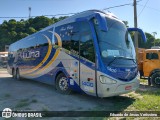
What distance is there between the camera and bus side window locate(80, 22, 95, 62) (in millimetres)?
8633

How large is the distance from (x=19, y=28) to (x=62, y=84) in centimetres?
5484

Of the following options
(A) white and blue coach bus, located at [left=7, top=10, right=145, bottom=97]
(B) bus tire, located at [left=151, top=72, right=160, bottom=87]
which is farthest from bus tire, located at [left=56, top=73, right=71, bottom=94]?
(B) bus tire, located at [left=151, top=72, right=160, bottom=87]

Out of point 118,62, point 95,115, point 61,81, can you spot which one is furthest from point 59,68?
point 95,115

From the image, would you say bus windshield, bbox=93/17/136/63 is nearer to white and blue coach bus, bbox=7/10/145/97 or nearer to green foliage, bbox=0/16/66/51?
white and blue coach bus, bbox=7/10/145/97

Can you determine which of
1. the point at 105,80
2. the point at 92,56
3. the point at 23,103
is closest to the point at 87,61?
the point at 92,56

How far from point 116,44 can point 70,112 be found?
299 cm

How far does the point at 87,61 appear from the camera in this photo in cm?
877

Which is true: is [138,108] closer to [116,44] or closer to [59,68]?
[116,44]

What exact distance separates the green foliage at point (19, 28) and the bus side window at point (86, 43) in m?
50.8

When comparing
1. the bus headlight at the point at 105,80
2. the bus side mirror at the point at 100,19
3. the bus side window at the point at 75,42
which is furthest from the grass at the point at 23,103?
the bus side mirror at the point at 100,19

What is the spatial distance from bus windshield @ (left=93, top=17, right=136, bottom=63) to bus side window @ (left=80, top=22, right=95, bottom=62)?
36 centimetres

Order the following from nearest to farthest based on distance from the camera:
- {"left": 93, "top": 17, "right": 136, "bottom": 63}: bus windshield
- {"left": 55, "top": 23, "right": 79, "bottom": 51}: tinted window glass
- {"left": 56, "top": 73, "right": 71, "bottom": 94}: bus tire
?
{"left": 93, "top": 17, "right": 136, "bottom": 63}: bus windshield
{"left": 55, "top": 23, "right": 79, "bottom": 51}: tinted window glass
{"left": 56, "top": 73, "right": 71, "bottom": 94}: bus tire

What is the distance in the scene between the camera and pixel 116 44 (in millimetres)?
8750

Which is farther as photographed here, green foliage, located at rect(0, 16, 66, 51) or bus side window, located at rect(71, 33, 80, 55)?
green foliage, located at rect(0, 16, 66, 51)
